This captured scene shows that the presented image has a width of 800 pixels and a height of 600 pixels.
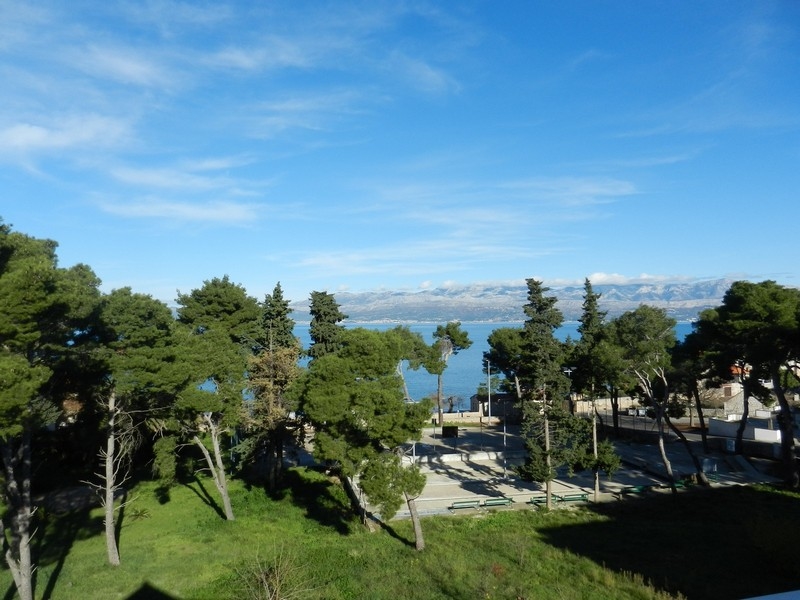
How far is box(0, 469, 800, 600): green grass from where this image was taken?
14.1m

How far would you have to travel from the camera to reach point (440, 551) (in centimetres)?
1720

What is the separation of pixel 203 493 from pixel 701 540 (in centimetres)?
1986

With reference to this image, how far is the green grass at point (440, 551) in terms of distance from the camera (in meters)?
14.1

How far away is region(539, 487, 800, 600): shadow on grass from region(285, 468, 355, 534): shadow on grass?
7648mm

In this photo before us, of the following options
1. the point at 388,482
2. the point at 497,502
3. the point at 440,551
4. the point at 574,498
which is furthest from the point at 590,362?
the point at 388,482

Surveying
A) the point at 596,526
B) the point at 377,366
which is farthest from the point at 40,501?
the point at 596,526

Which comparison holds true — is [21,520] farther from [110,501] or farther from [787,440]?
[787,440]

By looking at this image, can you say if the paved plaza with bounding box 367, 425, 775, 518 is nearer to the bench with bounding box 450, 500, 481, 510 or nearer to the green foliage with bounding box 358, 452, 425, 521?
the bench with bounding box 450, 500, 481, 510

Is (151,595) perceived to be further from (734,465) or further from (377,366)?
(734,465)

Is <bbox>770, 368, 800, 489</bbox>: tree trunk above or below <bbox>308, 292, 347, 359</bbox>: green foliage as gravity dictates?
below

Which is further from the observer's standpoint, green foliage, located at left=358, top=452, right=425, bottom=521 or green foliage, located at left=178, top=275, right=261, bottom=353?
green foliage, located at left=178, top=275, right=261, bottom=353

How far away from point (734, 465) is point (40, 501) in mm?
31941

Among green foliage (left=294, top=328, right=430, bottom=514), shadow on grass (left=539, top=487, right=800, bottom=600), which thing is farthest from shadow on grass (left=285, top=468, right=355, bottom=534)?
shadow on grass (left=539, top=487, right=800, bottom=600)

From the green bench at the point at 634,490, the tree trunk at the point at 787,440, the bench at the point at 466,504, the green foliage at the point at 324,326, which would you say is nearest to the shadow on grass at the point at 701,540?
the green bench at the point at 634,490
